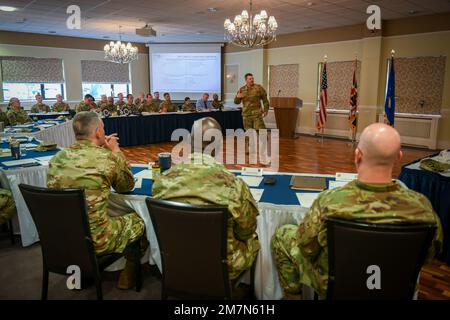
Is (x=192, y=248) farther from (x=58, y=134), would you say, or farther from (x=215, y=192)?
(x=58, y=134)

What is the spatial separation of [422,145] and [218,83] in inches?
277

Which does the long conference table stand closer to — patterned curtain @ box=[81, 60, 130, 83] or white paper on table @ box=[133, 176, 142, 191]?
patterned curtain @ box=[81, 60, 130, 83]

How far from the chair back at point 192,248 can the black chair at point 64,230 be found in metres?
0.48

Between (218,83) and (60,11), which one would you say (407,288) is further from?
(218,83)

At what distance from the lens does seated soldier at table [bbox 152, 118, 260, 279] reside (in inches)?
65.7

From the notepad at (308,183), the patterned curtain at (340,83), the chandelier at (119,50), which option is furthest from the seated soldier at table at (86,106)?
the notepad at (308,183)

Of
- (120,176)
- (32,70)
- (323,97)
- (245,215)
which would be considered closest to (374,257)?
(245,215)

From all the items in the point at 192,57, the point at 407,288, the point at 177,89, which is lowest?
the point at 407,288

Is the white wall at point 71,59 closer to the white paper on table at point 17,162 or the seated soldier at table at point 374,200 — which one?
the white paper on table at point 17,162

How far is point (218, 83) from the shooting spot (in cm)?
1261

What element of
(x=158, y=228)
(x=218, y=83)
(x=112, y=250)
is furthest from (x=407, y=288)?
(x=218, y=83)

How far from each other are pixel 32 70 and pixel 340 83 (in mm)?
9162

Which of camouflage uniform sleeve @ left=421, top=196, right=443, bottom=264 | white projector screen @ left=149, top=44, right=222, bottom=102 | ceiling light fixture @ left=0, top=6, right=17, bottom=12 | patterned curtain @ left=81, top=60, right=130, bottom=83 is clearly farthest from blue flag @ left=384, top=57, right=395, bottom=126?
patterned curtain @ left=81, top=60, right=130, bottom=83

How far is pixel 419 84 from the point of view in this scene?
26.8 ft
